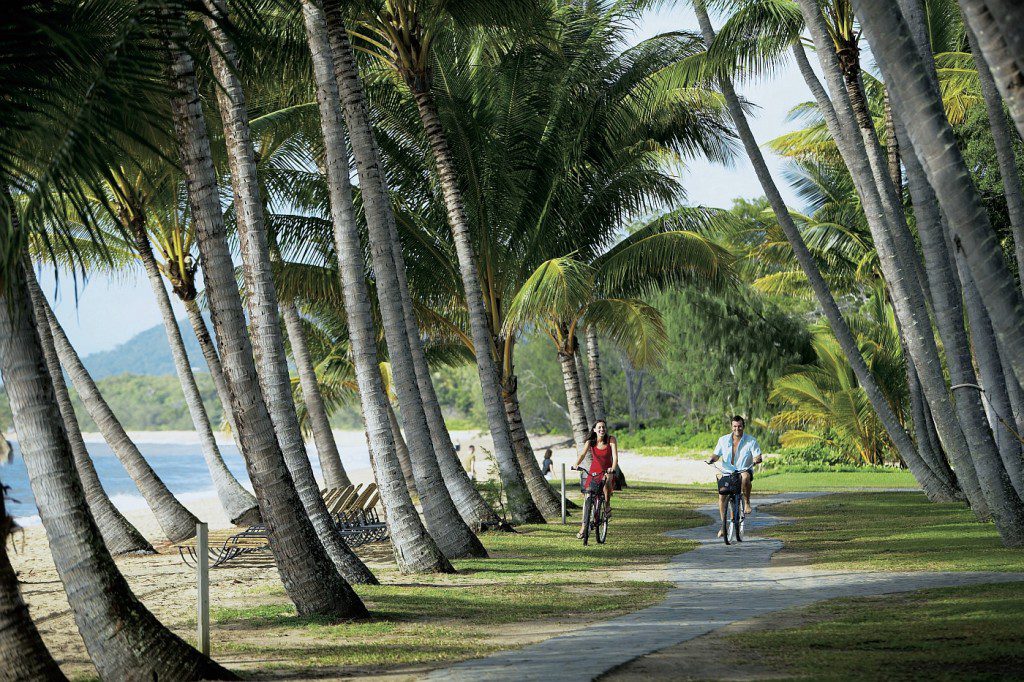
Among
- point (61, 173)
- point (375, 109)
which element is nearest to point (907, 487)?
point (375, 109)

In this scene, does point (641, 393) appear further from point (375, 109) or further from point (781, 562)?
point (781, 562)

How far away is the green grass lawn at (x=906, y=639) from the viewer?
5367 millimetres

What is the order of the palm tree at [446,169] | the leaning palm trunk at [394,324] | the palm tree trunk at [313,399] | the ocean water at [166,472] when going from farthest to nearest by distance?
the ocean water at [166,472] → the palm tree trunk at [313,399] → the palm tree at [446,169] → the leaning palm trunk at [394,324]

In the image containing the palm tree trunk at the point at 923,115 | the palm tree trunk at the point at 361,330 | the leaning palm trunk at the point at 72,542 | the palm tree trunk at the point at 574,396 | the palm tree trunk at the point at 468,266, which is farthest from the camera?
the palm tree trunk at the point at 574,396

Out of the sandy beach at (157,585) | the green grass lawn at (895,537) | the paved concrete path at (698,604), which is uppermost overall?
the sandy beach at (157,585)

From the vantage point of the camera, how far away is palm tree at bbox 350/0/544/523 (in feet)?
48.8

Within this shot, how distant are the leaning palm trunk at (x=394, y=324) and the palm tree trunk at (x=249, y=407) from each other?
3.29 m

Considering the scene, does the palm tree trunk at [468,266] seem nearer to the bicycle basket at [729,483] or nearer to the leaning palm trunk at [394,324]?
the leaning palm trunk at [394,324]

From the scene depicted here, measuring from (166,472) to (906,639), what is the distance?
7817 centimetres

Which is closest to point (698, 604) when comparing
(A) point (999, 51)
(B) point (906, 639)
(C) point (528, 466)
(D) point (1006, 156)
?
(B) point (906, 639)

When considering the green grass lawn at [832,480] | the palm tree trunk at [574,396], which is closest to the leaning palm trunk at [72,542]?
the palm tree trunk at [574,396]

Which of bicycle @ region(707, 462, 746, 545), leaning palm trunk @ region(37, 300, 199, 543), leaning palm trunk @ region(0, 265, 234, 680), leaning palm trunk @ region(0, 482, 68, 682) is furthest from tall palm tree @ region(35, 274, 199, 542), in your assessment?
leaning palm trunk @ region(0, 482, 68, 682)

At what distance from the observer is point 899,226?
45.9 feet

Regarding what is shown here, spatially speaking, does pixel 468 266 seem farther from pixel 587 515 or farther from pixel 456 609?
pixel 456 609
